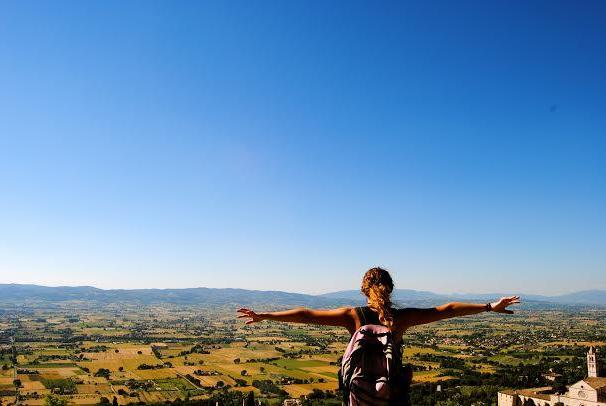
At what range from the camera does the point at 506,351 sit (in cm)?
8281

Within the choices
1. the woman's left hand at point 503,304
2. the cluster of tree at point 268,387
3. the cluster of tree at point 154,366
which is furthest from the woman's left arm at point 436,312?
the cluster of tree at point 154,366

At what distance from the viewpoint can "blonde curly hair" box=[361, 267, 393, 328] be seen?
10.1ft

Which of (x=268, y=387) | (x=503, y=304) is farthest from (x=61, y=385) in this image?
(x=503, y=304)

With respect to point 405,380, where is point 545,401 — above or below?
below

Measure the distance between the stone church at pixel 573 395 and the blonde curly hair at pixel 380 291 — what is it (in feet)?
119

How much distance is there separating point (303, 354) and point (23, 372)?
40437 millimetres

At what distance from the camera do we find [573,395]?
3450cm

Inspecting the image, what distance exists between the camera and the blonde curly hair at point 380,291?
3.08 meters

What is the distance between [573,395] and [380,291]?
37.8 metres

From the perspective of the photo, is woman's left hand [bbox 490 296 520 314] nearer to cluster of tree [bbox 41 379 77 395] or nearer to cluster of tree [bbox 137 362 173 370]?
cluster of tree [bbox 41 379 77 395]

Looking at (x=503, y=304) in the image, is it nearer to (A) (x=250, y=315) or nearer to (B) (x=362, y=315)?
(B) (x=362, y=315)

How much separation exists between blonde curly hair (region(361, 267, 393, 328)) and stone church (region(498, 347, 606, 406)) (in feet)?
119

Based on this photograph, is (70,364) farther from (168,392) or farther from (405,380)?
(405,380)

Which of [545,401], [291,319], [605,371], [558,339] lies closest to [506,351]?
[558,339]
